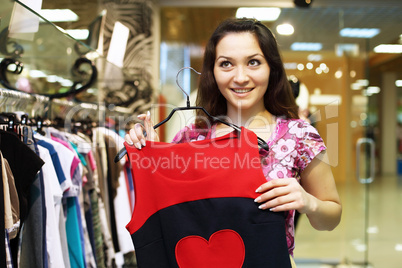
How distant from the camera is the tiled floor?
3.81m

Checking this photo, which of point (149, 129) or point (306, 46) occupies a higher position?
point (306, 46)

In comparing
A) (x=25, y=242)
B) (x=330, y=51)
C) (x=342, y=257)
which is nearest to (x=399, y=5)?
(x=330, y=51)

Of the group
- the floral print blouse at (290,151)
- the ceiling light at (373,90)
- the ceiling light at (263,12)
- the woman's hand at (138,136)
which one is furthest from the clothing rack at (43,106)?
the ceiling light at (373,90)

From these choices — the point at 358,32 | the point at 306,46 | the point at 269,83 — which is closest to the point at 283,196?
the point at 269,83

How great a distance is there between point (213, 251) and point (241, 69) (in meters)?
0.52

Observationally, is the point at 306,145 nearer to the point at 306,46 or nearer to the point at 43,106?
the point at 43,106

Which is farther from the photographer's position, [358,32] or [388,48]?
[358,32]

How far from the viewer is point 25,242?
147 cm

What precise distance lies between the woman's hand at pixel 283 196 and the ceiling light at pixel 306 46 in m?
3.38

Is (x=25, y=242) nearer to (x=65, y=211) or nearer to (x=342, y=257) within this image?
(x=65, y=211)

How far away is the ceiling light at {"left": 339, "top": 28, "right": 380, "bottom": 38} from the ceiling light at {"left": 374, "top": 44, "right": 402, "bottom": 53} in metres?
0.24

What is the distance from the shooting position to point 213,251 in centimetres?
103

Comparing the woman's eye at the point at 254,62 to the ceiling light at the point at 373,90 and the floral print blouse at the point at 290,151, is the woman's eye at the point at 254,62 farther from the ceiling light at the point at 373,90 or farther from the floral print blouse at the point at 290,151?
the ceiling light at the point at 373,90

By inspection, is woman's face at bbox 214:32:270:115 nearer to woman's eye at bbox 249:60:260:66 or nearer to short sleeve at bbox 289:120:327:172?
woman's eye at bbox 249:60:260:66
